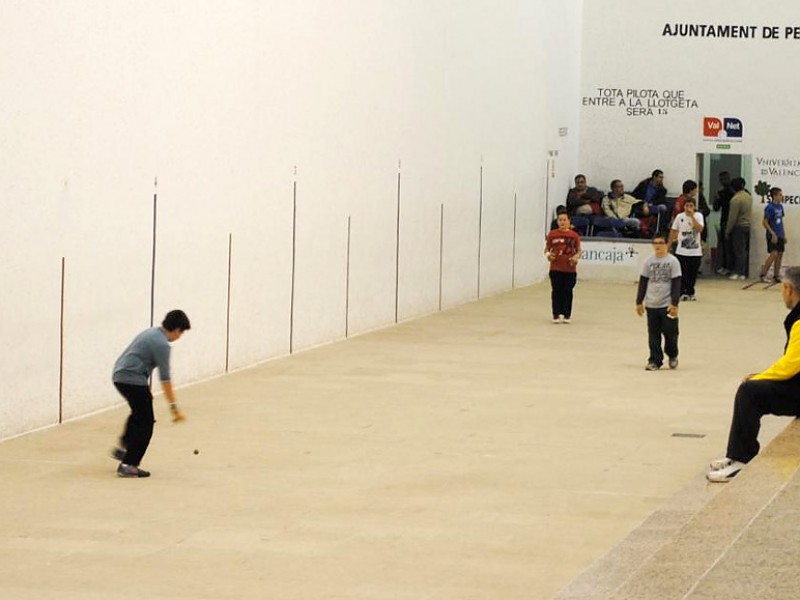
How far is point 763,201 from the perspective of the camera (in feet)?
103

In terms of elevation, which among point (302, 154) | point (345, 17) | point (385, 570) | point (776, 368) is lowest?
point (385, 570)

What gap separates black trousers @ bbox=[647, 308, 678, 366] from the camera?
1850 centimetres

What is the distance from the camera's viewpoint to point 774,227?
99.7ft

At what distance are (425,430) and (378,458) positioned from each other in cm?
145

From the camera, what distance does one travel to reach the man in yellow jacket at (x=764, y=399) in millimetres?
11383

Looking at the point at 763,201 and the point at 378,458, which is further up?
the point at 763,201

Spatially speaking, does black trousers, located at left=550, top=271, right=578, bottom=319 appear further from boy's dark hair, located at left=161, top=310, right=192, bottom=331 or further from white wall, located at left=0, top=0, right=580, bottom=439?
boy's dark hair, located at left=161, top=310, right=192, bottom=331

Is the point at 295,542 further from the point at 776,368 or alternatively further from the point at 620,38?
the point at 620,38

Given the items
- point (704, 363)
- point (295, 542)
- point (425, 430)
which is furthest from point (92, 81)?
point (704, 363)

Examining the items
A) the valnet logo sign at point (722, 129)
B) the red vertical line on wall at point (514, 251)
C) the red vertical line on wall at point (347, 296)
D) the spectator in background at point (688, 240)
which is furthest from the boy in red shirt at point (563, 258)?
the valnet logo sign at point (722, 129)

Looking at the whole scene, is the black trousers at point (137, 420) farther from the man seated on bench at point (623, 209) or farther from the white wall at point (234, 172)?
the man seated on bench at point (623, 209)

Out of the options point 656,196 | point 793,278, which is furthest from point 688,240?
point 793,278

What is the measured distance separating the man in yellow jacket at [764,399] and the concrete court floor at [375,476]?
26.8 inches

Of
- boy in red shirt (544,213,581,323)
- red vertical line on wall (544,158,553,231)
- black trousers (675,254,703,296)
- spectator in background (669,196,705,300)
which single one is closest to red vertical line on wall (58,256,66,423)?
boy in red shirt (544,213,581,323)
